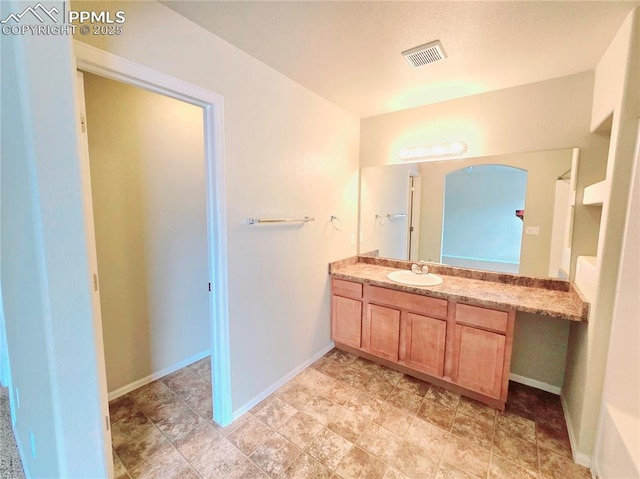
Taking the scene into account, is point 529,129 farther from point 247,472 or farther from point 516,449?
point 247,472

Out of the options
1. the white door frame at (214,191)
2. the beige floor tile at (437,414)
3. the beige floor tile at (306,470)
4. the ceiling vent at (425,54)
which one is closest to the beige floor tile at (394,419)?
the beige floor tile at (437,414)

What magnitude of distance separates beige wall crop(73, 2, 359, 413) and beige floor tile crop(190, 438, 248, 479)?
277mm

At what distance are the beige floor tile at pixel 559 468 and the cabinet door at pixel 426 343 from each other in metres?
0.73

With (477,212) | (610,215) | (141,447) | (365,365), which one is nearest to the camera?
(610,215)

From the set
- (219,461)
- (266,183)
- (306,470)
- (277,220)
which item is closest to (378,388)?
(306,470)

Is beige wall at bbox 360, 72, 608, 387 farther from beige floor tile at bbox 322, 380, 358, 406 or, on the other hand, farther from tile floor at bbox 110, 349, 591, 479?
beige floor tile at bbox 322, 380, 358, 406

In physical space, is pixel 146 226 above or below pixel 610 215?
below

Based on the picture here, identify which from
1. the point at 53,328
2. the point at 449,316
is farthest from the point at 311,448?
the point at 53,328

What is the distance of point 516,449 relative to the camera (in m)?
1.71

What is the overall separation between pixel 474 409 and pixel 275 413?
1463mm

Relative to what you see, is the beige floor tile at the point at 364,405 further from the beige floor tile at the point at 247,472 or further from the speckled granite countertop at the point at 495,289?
the speckled granite countertop at the point at 495,289

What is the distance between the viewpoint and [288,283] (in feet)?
7.64

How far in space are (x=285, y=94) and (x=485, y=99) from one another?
65.5 inches

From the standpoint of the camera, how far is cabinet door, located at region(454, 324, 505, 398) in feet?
6.50
